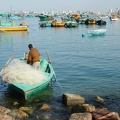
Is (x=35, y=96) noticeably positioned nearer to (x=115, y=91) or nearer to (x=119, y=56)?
(x=115, y=91)

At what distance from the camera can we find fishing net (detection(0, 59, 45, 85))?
14117mm

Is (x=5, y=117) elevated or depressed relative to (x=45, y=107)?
elevated

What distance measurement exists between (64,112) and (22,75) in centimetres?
331

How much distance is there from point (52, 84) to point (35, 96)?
3155 mm

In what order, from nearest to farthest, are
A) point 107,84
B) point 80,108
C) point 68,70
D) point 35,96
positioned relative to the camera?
point 80,108 → point 35,96 → point 107,84 → point 68,70

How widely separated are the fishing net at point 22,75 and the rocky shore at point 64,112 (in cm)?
124

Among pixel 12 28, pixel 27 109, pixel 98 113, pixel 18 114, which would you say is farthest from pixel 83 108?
pixel 12 28

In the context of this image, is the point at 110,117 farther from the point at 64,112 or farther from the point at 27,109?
the point at 27,109

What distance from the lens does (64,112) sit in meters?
12.3

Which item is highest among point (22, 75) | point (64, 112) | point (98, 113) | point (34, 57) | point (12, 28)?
point (34, 57)

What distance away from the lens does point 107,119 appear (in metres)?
10.8

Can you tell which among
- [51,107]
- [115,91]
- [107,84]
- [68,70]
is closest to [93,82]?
[107,84]

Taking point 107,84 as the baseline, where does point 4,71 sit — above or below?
above

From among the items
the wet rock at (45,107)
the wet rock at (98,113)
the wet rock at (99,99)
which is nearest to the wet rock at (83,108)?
the wet rock at (98,113)
